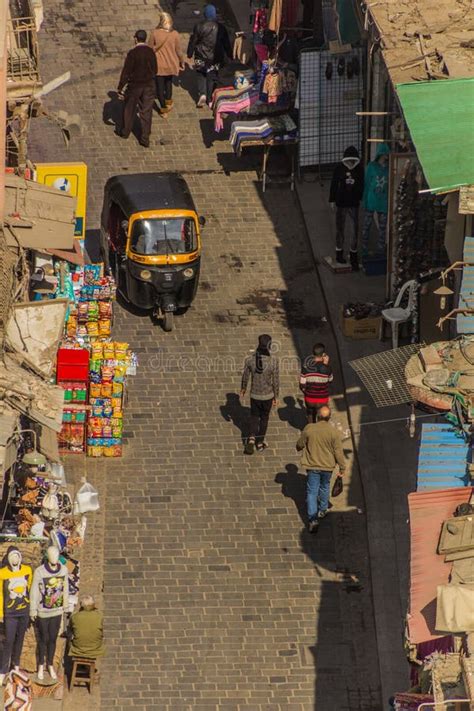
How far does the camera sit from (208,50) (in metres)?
35.4

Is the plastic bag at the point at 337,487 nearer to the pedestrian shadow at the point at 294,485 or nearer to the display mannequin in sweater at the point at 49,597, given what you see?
the pedestrian shadow at the point at 294,485

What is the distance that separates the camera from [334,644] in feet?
83.2

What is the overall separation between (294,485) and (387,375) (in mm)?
2238

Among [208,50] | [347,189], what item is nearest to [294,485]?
[347,189]

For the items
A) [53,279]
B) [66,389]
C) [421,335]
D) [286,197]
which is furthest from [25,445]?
[286,197]

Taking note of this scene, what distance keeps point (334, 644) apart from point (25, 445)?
14.8 feet

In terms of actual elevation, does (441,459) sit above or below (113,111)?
below

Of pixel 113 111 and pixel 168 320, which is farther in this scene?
pixel 113 111

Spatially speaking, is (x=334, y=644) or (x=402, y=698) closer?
(x=402, y=698)

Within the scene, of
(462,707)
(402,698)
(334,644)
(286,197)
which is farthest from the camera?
(286,197)

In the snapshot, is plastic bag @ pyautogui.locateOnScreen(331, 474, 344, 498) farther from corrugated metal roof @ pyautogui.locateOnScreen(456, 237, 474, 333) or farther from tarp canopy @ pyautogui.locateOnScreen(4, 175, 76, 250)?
tarp canopy @ pyautogui.locateOnScreen(4, 175, 76, 250)

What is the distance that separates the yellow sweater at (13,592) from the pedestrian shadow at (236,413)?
5.50 metres

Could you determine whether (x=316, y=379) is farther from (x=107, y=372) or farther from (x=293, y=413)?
(x=107, y=372)

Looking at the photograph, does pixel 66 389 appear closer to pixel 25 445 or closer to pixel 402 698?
pixel 25 445
